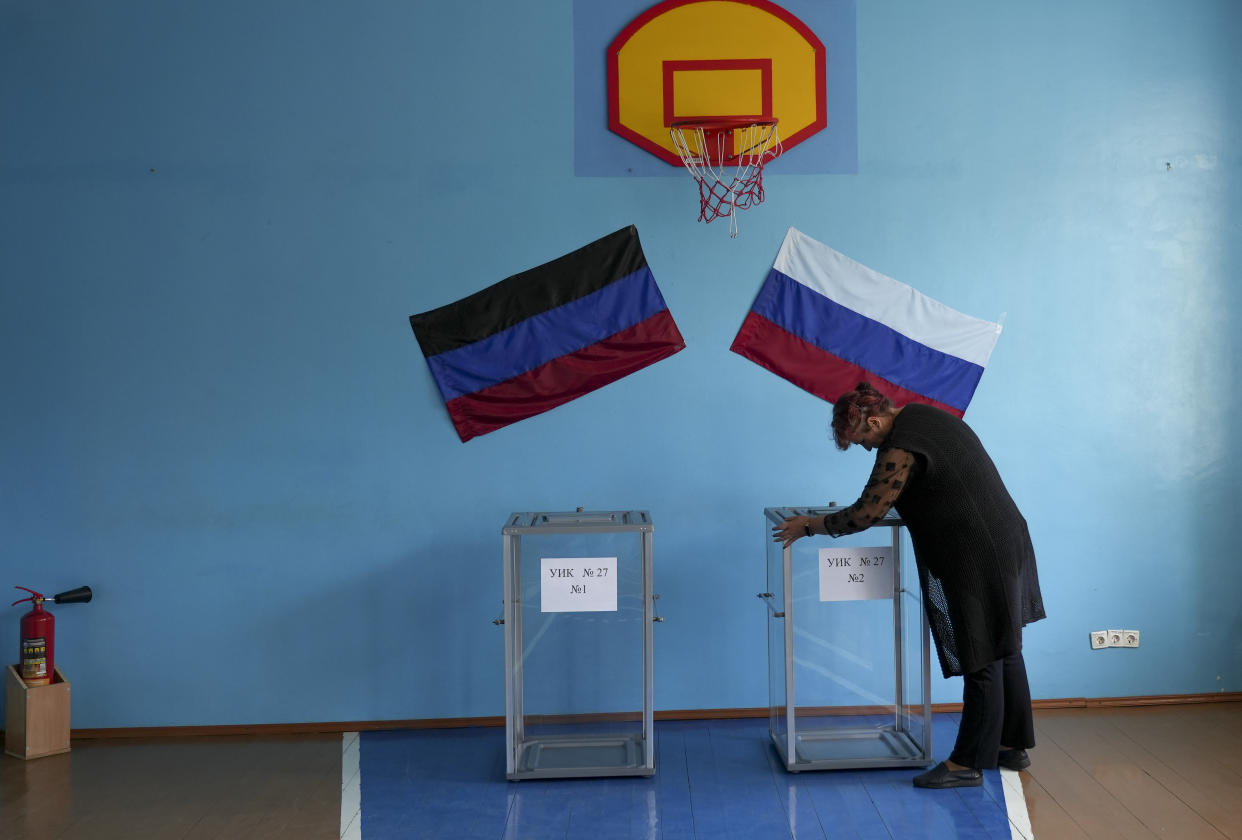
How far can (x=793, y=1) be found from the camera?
3.81 meters

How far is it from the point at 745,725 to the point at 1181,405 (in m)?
2.05

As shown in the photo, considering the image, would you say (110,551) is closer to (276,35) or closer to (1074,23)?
(276,35)

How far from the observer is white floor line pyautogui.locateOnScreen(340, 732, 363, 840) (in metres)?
2.94

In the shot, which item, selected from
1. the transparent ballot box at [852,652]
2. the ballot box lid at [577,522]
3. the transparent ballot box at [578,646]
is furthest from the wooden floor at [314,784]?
the ballot box lid at [577,522]

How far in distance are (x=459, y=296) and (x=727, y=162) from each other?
3.59ft

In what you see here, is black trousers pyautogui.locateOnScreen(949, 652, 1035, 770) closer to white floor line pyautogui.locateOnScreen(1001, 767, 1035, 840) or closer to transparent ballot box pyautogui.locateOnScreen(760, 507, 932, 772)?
white floor line pyautogui.locateOnScreen(1001, 767, 1035, 840)

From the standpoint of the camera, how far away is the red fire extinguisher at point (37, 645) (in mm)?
3582

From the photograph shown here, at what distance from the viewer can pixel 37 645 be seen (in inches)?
141

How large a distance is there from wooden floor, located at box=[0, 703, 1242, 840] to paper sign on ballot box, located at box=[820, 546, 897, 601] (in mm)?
743

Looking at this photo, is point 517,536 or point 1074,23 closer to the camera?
point 517,536

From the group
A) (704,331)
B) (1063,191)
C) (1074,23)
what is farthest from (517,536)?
(1074,23)

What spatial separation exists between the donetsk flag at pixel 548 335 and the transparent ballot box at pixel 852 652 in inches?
34.7

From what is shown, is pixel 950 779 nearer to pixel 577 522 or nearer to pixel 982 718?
pixel 982 718

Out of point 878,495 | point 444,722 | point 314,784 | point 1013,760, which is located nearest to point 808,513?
point 878,495
